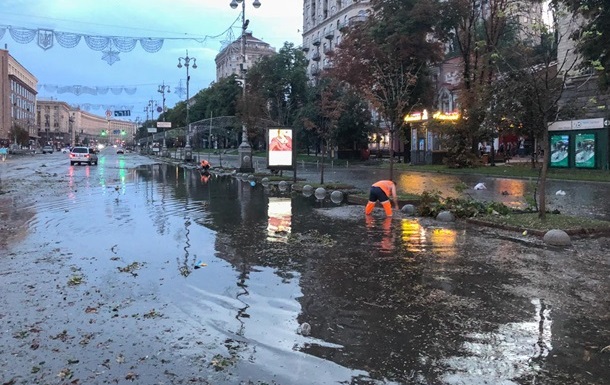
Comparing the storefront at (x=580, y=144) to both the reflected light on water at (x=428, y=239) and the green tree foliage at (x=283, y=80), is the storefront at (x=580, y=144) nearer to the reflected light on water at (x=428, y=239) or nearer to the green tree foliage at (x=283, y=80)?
the reflected light on water at (x=428, y=239)

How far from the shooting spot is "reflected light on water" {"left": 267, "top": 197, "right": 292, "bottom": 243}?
456 inches

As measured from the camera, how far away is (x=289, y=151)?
1148 inches

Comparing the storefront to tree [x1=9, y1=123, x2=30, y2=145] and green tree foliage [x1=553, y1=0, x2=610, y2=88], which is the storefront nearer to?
green tree foliage [x1=553, y1=0, x2=610, y2=88]

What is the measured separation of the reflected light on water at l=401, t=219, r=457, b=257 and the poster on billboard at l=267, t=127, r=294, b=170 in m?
16.2

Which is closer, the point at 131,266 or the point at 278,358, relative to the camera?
the point at 278,358

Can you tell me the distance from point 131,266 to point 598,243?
29.3 ft

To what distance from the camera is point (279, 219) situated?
1437cm

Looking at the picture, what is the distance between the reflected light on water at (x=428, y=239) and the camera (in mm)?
10000

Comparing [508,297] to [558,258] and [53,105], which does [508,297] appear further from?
[53,105]

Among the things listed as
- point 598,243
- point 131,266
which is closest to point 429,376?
point 131,266

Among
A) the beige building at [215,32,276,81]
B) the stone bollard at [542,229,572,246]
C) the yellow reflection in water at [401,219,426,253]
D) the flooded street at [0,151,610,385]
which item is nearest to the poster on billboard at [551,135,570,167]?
the yellow reflection in water at [401,219,426,253]

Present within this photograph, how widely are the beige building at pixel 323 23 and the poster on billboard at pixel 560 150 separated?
155ft

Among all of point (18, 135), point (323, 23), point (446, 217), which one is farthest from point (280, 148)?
point (18, 135)

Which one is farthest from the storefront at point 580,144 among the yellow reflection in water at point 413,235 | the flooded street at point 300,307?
the flooded street at point 300,307
